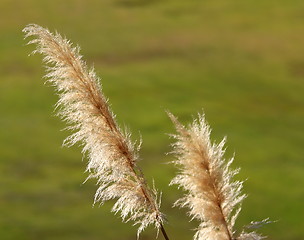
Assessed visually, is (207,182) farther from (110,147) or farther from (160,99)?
(160,99)

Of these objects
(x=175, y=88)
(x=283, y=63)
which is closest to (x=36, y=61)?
(x=175, y=88)

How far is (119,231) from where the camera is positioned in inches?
687

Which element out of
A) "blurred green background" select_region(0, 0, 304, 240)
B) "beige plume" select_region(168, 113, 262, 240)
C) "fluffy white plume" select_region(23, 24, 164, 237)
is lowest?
"beige plume" select_region(168, 113, 262, 240)

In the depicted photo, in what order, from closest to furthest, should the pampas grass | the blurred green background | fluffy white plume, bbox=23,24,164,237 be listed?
the pampas grass, fluffy white plume, bbox=23,24,164,237, the blurred green background

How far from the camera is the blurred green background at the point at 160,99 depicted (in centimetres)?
1856

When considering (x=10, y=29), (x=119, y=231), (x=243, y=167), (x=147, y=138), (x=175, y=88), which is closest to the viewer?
(x=119, y=231)

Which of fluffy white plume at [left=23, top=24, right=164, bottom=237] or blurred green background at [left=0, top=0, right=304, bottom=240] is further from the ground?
blurred green background at [left=0, top=0, right=304, bottom=240]

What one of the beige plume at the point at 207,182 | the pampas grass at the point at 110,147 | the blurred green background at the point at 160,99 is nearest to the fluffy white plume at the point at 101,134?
the pampas grass at the point at 110,147

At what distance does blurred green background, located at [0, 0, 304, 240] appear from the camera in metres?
18.6

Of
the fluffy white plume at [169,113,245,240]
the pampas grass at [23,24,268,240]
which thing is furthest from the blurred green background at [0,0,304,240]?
the fluffy white plume at [169,113,245,240]

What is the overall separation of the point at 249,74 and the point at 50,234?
1129cm

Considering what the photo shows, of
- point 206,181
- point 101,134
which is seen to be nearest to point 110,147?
point 101,134

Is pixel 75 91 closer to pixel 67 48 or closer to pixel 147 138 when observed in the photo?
pixel 67 48

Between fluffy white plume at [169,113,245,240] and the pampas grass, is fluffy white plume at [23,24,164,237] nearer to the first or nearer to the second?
the pampas grass
